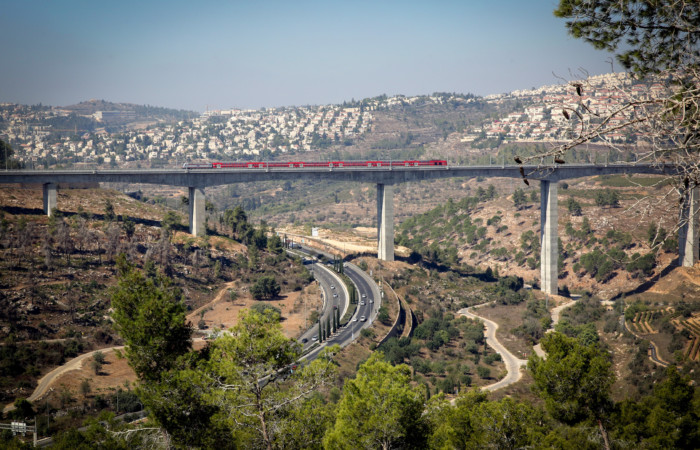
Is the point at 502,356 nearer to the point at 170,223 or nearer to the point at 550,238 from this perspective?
the point at 550,238

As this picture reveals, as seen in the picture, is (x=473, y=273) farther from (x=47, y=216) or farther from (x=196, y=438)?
(x=196, y=438)

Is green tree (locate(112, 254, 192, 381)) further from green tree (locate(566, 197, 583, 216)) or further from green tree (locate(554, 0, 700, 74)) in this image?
green tree (locate(566, 197, 583, 216))

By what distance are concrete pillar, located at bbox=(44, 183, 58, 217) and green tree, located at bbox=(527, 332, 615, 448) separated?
8257 centimetres

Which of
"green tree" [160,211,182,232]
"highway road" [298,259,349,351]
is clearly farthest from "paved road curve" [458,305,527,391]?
"green tree" [160,211,182,232]

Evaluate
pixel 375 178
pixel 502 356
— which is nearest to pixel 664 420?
pixel 502 356

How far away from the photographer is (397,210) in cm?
19188

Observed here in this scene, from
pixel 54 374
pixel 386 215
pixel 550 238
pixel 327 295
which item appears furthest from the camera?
pixel 550 238

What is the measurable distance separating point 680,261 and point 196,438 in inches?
4191

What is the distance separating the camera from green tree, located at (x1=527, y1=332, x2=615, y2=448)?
30.9m

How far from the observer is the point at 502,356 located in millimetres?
73500

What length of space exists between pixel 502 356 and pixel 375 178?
1495 inches

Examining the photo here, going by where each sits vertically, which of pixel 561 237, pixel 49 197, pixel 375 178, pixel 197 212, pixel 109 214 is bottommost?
pixel 561 237

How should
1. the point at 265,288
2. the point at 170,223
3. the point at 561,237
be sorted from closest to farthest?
the point at 265,288 < the point at 170,223 < the point at 561,237

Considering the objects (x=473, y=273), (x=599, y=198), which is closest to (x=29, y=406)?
(x=473, y=273)
